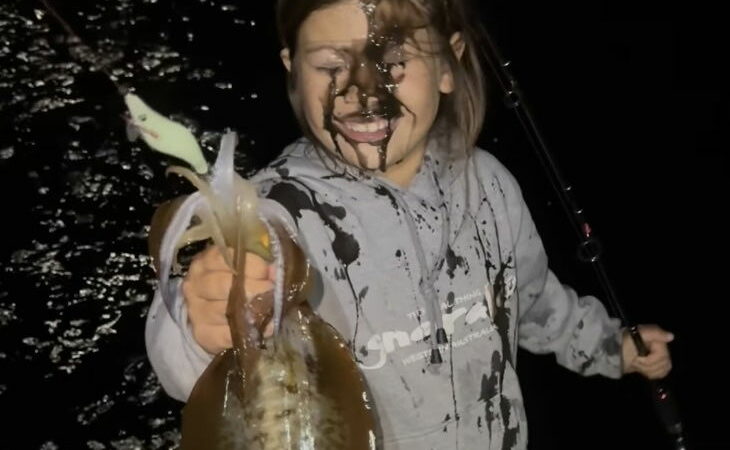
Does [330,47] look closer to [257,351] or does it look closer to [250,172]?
[257,351]

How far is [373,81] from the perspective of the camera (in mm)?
1207

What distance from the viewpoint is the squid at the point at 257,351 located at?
821 mm

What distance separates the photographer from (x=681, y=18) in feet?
9.20

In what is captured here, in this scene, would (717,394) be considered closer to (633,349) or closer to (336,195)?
(633,349)

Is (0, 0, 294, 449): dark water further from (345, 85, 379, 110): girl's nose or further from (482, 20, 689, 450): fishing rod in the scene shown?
(345, 85, 379, 110): girl's nose

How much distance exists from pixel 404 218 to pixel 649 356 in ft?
2.10

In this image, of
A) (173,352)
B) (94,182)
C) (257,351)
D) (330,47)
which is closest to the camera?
(257,351)

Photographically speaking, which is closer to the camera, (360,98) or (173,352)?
(173,352)

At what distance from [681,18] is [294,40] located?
6.87 feet

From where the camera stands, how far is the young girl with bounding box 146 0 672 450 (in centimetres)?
120

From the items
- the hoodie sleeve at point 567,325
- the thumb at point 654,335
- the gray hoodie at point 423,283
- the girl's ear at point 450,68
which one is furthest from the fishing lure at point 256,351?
the thumb at point 654,335

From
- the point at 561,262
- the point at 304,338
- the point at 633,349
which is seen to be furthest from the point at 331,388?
the point at 561,262

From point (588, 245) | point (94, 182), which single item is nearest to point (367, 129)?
point (588, 245)

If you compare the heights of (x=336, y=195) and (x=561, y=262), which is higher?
(x=336, y=195)
